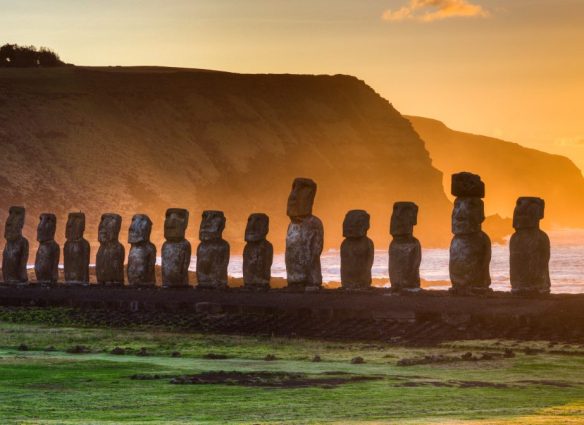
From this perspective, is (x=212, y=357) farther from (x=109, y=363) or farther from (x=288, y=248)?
(x=288, y=248)

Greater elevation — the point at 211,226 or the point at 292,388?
the point at 211,226

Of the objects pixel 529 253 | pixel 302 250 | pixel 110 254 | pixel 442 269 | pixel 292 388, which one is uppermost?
pixel 442 269

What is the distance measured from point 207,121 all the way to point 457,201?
136 m

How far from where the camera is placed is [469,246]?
1216 inches

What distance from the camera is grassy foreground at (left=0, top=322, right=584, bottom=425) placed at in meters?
Answer: 15.4

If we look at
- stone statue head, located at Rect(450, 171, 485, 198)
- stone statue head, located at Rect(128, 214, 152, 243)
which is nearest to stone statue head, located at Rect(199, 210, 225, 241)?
stone statue head, located at Rect(128, 214, 152, 243)

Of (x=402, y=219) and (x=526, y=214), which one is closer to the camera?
(x=526, y=214)

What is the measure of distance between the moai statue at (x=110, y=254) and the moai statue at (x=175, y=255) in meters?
2.09

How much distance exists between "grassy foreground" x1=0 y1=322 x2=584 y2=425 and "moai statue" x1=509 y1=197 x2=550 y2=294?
537 centimetres

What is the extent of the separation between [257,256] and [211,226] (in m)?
1.66

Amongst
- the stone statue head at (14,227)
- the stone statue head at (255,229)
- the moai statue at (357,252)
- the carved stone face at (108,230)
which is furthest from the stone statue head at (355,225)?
the stone statue head at (14,227)

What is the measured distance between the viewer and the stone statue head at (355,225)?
33.3 meters

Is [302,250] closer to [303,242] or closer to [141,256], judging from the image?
[303,242]

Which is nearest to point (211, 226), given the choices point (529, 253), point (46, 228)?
point (46, 228)
